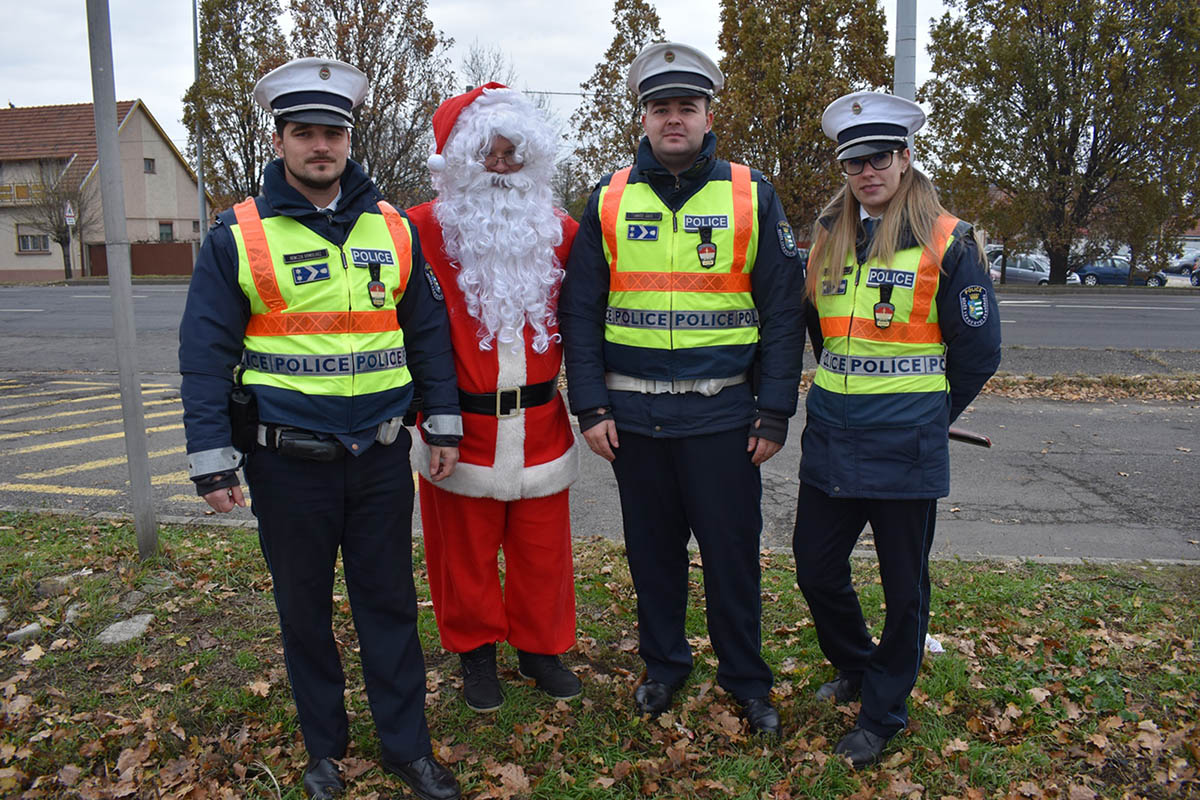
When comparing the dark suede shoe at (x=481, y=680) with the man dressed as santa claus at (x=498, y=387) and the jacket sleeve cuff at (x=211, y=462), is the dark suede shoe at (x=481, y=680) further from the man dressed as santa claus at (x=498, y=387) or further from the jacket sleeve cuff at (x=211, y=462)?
the jacket sleeve cuff at (x=211, y=462)

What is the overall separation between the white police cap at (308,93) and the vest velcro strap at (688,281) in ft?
3.68

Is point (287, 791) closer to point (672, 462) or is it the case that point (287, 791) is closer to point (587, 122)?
point (672, 462)

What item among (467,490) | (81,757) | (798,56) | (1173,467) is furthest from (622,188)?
(798,56)

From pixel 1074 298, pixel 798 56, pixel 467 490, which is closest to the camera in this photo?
pixel 467 490

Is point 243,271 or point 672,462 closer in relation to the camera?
point 243,271

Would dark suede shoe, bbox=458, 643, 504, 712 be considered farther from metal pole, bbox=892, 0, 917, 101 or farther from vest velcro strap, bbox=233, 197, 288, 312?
metal pole, bbox=892, 0, 917, 101

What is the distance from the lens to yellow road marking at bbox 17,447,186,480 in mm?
6680

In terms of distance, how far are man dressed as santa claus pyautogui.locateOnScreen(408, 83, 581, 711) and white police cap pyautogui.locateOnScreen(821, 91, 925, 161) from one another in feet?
3.56

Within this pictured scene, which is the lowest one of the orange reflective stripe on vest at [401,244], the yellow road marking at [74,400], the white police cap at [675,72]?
the yellow road marking at [74,400]

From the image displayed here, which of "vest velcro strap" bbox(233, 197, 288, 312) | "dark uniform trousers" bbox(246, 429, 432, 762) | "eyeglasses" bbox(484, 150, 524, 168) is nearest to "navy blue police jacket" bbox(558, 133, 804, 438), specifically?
"eyeglasses" bbox(484, 150, 524, 168)

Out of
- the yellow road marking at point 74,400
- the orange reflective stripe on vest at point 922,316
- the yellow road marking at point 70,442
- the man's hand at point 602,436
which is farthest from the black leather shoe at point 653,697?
the yellow road marking at point 74,400

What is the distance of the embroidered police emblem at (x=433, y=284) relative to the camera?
307 centimetres

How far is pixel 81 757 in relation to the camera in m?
3.14

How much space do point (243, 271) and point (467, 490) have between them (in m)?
1.15
